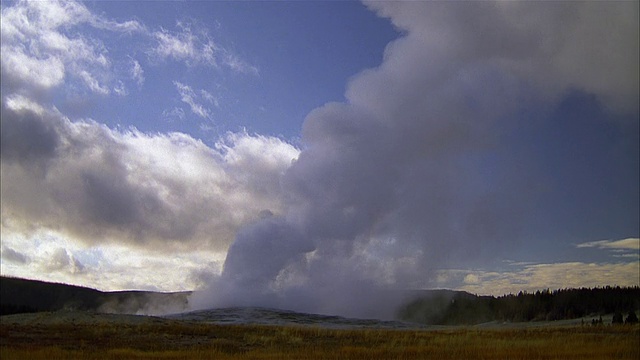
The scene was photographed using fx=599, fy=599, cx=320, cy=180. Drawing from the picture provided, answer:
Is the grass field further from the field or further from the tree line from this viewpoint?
the tree line

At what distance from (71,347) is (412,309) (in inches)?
5621

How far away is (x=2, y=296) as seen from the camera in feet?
655

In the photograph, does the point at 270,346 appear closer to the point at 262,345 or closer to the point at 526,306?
the point at 262,345

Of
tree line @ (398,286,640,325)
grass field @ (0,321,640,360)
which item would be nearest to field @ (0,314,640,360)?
grass field @ (0,321,640,360)

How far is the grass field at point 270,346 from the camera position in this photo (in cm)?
2880

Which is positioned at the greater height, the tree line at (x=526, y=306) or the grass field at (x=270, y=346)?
the tree line at (x=526, y=306)

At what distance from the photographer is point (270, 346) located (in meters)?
38.8

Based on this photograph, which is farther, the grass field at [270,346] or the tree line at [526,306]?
the tree line at [526,306]

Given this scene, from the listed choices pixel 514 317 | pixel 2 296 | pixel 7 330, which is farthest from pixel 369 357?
pixel 2 296

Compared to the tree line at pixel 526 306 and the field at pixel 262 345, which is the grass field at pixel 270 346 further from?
the tree line at pixel 526 306

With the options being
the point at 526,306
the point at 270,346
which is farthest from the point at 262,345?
the point at 526,306

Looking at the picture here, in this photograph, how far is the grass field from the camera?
28797 millimetres

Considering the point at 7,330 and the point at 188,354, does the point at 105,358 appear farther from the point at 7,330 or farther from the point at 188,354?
the point at 7,330

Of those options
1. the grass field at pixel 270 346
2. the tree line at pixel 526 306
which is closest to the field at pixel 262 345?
the grass field at pixel 270 346
